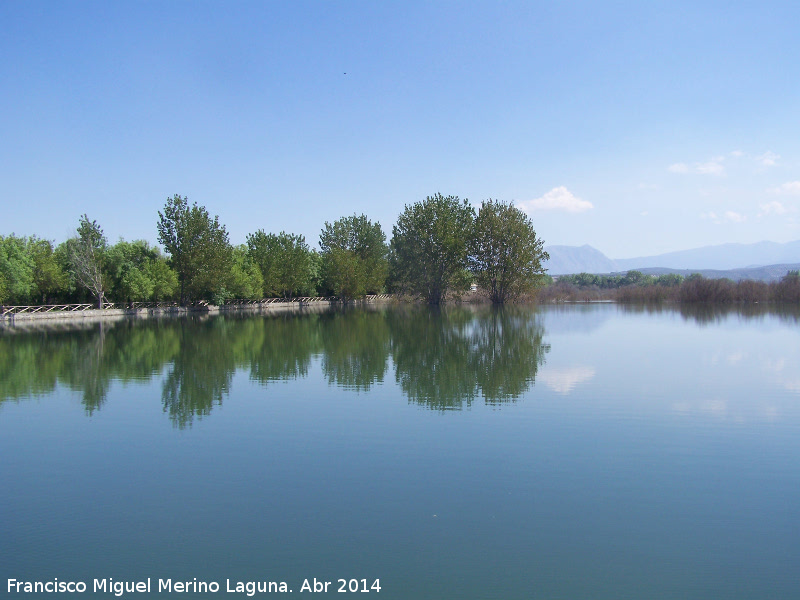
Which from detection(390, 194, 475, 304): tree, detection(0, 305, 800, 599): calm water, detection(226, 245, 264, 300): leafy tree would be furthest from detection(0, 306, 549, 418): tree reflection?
detection(390, 194, 475, 304): tree

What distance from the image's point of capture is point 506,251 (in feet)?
196

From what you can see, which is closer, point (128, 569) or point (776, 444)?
point (128, 569)

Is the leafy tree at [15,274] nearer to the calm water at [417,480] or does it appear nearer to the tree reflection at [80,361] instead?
the tree reflection at [80,361]

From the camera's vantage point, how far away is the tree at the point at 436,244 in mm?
61812

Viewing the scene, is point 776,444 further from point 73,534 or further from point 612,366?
point 73,534

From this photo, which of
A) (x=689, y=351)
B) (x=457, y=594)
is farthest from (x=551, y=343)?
(x=457, y=594)

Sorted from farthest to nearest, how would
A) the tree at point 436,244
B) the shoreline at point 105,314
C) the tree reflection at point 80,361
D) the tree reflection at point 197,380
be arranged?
the tree at point 436,244, the shoreline at point 105,314, the tree reflection at point 80,361, the tree reflection at point 197,380

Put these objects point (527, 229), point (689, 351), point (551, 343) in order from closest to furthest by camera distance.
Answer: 1. point (689, 351)
2. point (551, 343)
3. point (527, 229)

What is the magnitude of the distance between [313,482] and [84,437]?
417 cm

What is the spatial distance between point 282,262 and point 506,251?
77.2ft

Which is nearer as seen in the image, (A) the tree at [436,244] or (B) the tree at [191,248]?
(B) the tree at [191,248]

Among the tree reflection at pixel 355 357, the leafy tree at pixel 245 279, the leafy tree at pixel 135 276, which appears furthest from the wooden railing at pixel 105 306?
the tree reflection at pixel 355 357

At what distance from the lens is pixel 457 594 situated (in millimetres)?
4375

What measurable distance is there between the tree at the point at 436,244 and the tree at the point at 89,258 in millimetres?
29554
